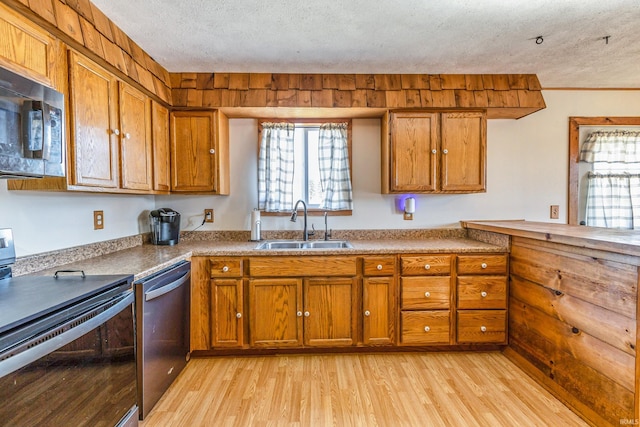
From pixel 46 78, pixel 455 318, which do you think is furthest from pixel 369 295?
pixel 46 78

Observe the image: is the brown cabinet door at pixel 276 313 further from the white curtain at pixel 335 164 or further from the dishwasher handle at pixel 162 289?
the white curtain at pixel 335 164

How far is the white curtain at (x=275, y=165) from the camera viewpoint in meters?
2.77

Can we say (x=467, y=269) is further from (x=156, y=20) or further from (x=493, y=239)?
(x=156, y=20)

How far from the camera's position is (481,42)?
6.71 ft

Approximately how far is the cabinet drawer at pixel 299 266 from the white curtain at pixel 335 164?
0.68m

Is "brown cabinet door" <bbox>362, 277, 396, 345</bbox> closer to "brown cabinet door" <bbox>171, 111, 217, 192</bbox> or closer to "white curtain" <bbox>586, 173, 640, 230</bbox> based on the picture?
"brown cabinet door" <bbox>171, 111, 217, 192</bbox>

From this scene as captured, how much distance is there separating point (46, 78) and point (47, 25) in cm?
24

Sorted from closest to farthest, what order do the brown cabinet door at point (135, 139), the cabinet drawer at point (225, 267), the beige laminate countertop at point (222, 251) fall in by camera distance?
1. the beige laminate countertop at point (222, 251)
2. the brown cabinet door at point (135, 139)
3. the cabinet drawer at point (225, 267)

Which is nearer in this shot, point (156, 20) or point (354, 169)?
point (156, 20)

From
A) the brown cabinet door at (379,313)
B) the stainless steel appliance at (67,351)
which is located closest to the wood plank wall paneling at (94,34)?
the stainless steel appliance at (67,351)

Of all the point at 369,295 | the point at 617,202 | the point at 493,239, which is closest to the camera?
the point at 369,295

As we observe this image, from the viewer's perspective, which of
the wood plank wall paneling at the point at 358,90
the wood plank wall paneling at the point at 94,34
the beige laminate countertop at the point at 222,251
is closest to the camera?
the wood plank wall paneling at the point at 94,34

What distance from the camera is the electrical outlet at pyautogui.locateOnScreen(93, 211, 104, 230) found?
6.78 feet

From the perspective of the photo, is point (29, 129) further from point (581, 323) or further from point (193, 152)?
point (581, 323)
